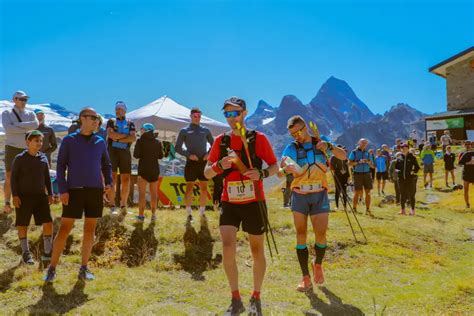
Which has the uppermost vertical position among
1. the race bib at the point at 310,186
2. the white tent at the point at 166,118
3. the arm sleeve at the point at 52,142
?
the white tent at the point at 166,118

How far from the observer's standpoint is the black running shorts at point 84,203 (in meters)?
5.72

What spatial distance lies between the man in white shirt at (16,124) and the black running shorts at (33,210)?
1.68 meters

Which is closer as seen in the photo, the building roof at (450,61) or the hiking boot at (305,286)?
the hiking boot at (305,286)

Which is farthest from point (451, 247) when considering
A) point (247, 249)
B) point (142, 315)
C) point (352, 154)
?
point (142, 315)

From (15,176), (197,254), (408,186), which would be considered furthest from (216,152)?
(408,186)

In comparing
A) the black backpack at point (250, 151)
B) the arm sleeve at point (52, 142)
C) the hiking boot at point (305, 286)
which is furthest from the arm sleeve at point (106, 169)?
the arm sleeve at point (52, 142)

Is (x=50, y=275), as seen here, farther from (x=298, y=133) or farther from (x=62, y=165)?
(x=298, y=133)

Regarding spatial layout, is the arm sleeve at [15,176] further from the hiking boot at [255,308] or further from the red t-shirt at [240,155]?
the hiking boot at [255,308]

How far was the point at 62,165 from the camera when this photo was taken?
5.73 m

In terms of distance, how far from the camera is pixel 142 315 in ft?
16.2

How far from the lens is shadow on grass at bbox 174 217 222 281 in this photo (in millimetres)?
7293

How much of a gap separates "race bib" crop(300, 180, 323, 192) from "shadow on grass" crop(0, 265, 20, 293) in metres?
4.80

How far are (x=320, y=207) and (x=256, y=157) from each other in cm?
171

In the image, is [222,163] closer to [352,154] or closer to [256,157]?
[256,157]
